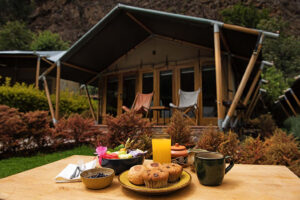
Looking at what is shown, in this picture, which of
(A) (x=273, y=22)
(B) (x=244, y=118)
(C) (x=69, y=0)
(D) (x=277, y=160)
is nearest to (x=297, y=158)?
(D) (x=277, y=160)

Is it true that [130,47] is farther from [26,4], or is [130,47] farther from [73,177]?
[26,4]

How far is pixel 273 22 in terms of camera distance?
1827 centimetres

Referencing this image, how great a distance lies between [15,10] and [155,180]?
105ft

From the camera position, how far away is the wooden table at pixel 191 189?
2.71 feet

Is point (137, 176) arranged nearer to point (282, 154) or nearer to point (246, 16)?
point (282, 154)

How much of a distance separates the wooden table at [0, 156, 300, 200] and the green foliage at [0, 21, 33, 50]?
22583mm

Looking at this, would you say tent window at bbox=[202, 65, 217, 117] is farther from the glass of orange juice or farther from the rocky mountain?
the rocky mountain

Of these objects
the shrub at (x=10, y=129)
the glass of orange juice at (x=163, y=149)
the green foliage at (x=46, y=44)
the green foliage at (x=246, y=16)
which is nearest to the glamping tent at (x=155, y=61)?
the shrub at (x=10, y=129)

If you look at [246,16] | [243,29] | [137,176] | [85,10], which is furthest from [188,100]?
[85,10]

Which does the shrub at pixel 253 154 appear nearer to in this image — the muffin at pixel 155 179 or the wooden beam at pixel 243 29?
the muffin at pixel 155 179

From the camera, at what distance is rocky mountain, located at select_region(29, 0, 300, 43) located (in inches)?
949

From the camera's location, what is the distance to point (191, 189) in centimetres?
91

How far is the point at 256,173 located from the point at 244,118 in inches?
340

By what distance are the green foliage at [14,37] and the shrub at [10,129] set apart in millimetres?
19226
